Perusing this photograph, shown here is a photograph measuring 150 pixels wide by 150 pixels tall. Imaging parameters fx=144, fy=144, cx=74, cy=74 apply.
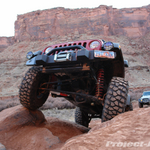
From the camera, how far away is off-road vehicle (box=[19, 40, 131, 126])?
2707 millimetres

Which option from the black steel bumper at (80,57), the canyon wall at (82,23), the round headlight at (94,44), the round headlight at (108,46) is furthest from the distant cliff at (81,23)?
the black steel bumper at (80,57)

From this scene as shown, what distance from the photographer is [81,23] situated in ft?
171

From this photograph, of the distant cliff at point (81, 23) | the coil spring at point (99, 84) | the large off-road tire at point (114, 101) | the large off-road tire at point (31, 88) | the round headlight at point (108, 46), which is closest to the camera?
the large off-road tire at point (114, 101)

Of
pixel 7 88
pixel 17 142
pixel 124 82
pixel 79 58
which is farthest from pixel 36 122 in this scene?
pixel 7 88

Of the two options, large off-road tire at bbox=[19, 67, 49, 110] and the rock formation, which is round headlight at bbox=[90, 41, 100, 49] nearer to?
large off-road tire at bbox=[19, 67, 49, 110]

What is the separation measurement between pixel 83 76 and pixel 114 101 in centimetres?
94

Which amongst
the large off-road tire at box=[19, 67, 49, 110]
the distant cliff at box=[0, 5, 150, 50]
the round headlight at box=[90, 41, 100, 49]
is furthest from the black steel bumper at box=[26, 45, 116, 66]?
the distant cliff at box=[0, 5, 150, 50]

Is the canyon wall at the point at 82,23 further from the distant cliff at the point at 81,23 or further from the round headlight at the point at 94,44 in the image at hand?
the round headlight at the point at 94,44

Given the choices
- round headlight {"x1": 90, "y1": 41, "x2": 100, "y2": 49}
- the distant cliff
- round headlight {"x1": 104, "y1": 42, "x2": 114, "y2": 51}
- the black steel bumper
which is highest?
the distant cliff

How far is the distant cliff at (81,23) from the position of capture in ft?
167

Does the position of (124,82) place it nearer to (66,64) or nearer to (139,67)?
(66,64)

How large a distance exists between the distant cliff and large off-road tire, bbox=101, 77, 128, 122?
48083 millimetres

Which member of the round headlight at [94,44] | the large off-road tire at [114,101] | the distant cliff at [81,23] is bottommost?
the large off-road tire at [114,101]

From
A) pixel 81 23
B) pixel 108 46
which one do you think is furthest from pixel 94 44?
pixel 81 23
